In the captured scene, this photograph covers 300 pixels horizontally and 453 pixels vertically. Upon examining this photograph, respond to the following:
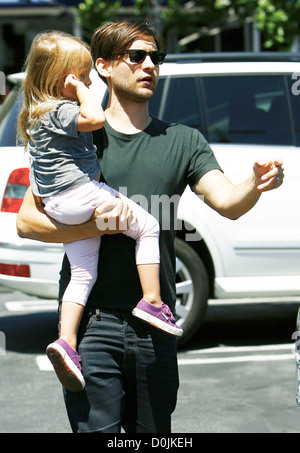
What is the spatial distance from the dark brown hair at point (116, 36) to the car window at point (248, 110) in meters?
3.30

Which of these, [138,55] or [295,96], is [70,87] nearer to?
[138,55]

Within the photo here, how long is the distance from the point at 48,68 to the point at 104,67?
313 millimetres

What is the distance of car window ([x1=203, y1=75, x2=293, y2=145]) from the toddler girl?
3500mm

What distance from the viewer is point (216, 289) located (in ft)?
21.1

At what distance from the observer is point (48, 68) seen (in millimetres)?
2953

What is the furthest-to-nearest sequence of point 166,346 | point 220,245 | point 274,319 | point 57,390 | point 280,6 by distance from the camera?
point 280,6, point 274,319, point 220,245, point 57,390, point 166,346

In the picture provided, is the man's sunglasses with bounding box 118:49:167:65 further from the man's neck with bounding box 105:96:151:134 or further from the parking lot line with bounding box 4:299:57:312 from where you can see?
the parking lot line with bounding box 4:299:57:312

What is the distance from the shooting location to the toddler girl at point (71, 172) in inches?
116

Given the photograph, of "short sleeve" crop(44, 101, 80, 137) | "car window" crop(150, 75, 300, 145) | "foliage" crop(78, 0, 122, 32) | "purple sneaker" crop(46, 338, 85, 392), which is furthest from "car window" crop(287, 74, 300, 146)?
"foliage" crop(78, 0, 122, 32)

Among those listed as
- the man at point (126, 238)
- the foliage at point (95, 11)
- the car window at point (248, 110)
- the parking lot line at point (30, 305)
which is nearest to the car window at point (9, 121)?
the car window at point (248, 110)

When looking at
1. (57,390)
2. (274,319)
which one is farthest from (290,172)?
(57,390)

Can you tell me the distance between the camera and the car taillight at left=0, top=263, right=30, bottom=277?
614 cm

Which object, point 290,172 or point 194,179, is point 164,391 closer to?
point 194,179
